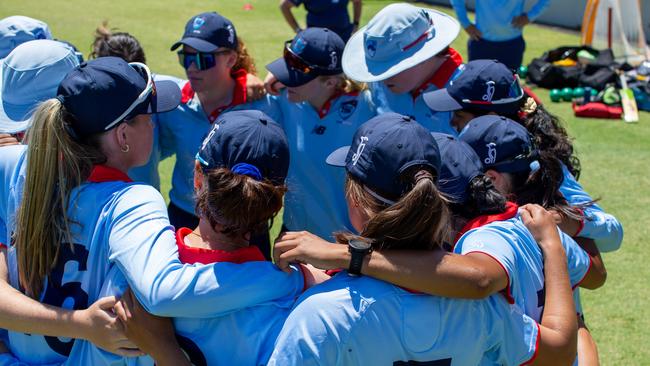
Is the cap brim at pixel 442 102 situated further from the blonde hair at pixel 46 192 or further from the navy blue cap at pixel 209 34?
the blonde hair at pixel 46 192

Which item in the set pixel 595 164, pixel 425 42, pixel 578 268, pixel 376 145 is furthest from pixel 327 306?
pixel 595 164

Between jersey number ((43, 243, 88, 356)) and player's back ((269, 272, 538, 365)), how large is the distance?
0.77 metres

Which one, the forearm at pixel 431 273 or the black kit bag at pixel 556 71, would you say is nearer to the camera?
the forearm at pixel 431 273

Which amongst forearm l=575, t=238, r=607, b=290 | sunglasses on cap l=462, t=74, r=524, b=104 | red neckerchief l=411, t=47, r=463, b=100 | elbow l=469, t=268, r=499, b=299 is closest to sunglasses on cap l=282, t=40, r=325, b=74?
red neckerchief l=411, t=47, r=463, b=100

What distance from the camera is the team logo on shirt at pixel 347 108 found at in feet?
14.8

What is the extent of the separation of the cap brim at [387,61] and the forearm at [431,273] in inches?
84.9

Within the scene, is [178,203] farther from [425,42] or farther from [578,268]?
[578,268]

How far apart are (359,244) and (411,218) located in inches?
7.0

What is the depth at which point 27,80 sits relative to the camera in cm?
339

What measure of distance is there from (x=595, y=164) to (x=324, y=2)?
431 centimetres

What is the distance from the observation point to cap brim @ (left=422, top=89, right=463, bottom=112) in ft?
12.7

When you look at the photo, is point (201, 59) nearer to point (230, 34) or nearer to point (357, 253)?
point (230, 34)

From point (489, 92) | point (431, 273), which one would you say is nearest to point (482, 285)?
point (431, 273)

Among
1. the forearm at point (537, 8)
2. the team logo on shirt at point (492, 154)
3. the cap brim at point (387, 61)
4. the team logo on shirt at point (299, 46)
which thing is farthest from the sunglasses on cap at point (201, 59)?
the forearm at point (537, 8)
